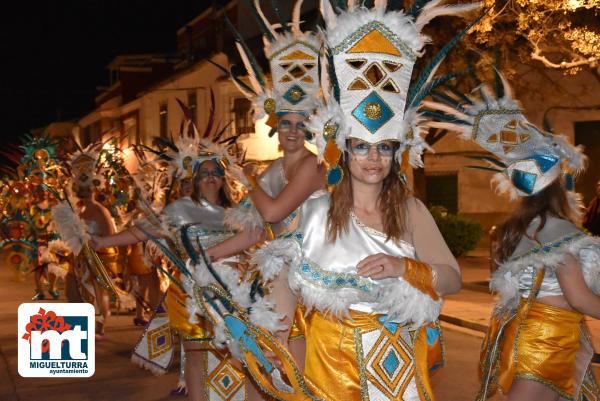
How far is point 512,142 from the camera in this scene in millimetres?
4977

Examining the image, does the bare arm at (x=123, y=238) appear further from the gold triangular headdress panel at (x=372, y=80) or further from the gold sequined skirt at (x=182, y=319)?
the gold triangular headdress panel at (x=372, y=80)

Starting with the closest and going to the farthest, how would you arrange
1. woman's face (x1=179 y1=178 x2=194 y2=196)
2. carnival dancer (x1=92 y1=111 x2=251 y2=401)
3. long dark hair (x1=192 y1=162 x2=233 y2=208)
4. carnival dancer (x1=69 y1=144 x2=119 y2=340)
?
carnival dancer (x1=92 y1=111 x2=251 y2=401)
long dark hair (x1=192 y1=162 x2=233 y2=208)
woman's face (x1=179 y1=178 x2=194 y2=196)
carnival dancer (x1=69 y1=144 x2=119 y2=340)

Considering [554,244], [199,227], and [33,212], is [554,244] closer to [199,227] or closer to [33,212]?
[199,227]

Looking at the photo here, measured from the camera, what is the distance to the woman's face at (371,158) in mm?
3736

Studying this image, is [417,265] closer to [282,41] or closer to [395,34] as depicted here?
[395,34]

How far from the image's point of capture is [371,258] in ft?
11.5

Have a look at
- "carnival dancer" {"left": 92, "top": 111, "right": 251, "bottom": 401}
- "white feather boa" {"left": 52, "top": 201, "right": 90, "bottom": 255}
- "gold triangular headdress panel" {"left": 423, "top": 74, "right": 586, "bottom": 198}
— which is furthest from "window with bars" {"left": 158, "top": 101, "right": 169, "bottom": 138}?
"gold triangular headdress panel" {"left": 423, "top": 74, "right": 586, "bottom": 198}

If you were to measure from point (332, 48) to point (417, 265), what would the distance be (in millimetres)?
940

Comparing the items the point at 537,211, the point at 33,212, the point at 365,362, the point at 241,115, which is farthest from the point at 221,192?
the point at 241,115

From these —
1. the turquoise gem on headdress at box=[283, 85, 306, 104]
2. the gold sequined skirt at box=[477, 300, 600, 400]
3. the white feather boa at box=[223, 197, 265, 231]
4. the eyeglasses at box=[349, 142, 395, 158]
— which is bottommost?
the gold sequined skirt at box=[477, 300, 600, 400]

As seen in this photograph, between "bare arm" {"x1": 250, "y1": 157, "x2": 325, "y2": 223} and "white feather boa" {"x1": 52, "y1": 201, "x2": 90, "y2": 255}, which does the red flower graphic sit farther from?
"bare arm" {"x1": 250, "y1": 157, "x2": 325, "y2": 223}

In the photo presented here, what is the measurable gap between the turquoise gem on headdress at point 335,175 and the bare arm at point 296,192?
83 cm

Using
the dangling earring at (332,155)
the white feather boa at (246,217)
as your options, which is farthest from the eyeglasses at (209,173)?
the dangling earring at (332,155)

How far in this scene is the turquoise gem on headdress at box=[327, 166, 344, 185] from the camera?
379cm
